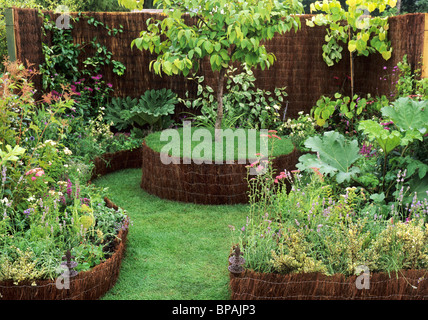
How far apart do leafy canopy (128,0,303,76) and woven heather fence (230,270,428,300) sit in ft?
8.89

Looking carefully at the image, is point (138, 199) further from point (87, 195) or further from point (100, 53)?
point (100, 53)

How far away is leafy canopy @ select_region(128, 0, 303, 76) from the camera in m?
5.02

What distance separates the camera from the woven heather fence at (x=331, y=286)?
10.1 feet

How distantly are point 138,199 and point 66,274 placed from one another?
254cm

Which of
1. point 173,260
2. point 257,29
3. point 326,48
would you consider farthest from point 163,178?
point 326,48

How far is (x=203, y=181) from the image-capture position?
536 cm

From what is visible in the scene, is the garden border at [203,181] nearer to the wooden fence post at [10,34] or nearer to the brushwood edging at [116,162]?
the brushwood edging at [116,162]

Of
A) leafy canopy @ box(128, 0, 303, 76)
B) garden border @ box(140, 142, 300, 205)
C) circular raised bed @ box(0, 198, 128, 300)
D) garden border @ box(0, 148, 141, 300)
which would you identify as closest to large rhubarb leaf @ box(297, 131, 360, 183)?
garden border @ box(140, 142, 300, 205)

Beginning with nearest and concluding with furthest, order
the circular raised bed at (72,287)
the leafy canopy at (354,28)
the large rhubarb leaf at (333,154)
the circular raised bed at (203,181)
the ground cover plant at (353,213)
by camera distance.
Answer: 1. the circular raised bed at (72,287)
2. the ground cover plant at (353,213)
3. the large rhubarb leaf at (333,154)
4. the circular raised bed at (203,181)
5. the leafy canopy at (354,28)

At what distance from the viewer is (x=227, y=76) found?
7.62m

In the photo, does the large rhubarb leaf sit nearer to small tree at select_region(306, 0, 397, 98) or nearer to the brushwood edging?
small tree at select_region(306, 0, 397, 98)

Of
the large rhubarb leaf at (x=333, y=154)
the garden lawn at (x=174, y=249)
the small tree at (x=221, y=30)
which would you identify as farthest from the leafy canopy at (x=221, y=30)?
the garden lawn at (x=174, y=249)

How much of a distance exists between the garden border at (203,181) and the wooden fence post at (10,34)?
2.28 meters

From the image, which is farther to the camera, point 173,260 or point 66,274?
point 173,260
